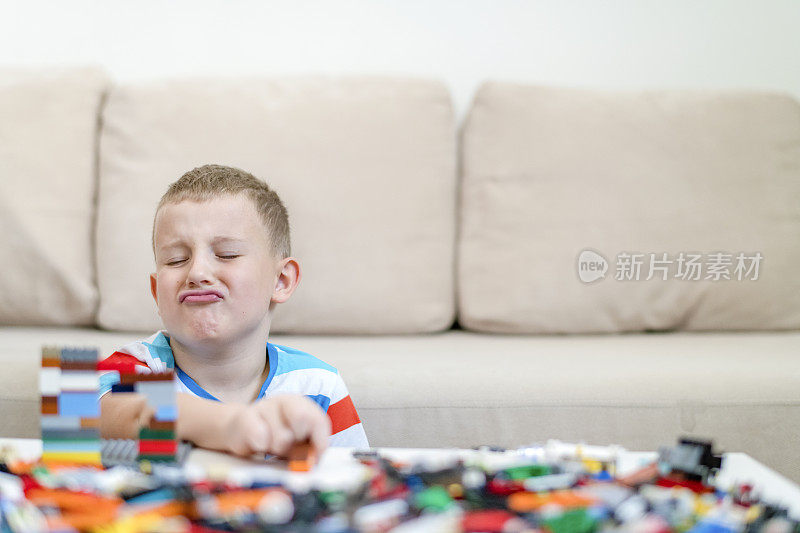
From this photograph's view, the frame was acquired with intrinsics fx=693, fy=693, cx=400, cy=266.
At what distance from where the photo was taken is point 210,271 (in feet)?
2.90

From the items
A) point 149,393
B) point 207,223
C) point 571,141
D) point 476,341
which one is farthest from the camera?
point 571,141

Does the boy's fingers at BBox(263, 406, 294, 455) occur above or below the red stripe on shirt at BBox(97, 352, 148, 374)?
above

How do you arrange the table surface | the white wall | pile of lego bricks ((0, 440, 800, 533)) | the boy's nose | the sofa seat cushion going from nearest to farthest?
pile of lego bricks ((0, 440, 800, 533)) → the table surface → the boy's nose → the sofa seat cushion → the white wall

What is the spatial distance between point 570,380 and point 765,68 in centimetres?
128

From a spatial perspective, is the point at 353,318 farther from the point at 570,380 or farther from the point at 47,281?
the point at 47,281

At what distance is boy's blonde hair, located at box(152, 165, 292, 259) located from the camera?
3.15 ft

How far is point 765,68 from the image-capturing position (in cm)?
186

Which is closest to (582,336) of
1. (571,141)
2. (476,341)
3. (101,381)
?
(476,341)

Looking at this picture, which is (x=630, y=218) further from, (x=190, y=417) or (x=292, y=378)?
(x=190, y=417)

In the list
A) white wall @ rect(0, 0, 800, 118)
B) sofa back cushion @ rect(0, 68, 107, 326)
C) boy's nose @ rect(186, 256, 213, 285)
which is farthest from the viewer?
white wall @ rect(0, 0, 800, 118)

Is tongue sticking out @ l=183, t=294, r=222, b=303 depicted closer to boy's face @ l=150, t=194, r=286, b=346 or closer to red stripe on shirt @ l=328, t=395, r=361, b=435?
boy's face @ l=150, t=194, r=286, b=346
